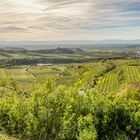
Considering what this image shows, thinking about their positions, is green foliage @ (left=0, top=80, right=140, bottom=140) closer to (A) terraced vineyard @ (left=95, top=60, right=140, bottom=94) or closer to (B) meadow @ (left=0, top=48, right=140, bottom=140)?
(B) meadow @ (left=0, top=48, right=140, bottom=140)

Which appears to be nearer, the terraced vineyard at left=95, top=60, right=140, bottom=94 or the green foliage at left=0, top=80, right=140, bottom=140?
the green foliage at left=0, top=80, right=140, bottom=140

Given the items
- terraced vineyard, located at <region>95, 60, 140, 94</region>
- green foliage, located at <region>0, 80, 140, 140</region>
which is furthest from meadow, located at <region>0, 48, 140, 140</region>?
terraced vineyard, located at <region>95, 60, 140, 94</region>

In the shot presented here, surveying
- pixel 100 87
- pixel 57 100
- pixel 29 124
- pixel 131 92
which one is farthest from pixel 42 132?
pixel 100 87

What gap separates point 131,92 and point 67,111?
49.2 metres

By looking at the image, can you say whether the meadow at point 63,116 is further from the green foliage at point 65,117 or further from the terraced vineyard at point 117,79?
the terraced vineyard at point 117,79

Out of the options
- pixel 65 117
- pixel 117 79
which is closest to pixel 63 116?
pixel 65 117

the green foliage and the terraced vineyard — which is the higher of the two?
the green foliage

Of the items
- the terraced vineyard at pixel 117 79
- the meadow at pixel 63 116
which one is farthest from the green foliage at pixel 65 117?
the terraced vineyard at pixel 117 79

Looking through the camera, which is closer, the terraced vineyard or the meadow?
the meadow

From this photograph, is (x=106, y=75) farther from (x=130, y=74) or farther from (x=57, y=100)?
(x=57, y=100)

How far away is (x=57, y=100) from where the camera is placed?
41531 mm

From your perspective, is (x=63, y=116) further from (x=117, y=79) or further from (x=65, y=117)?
(x=117, y=79)

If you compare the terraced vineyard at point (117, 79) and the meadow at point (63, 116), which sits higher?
the meadow at point (63, 116)

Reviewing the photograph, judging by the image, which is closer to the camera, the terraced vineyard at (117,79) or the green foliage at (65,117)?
the green foliage at (65,117)
